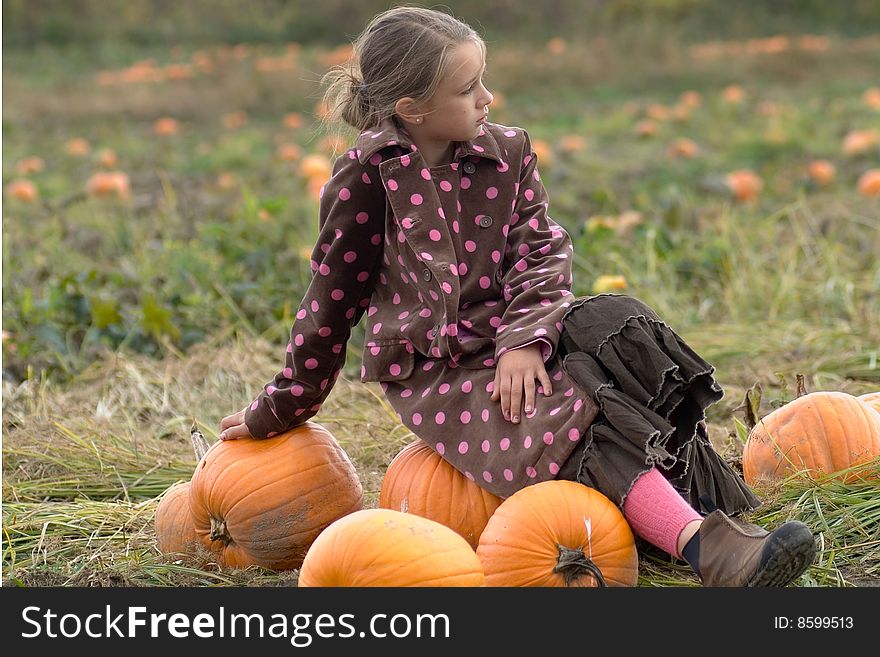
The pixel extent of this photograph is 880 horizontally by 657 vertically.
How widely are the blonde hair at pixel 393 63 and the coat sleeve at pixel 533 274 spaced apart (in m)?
0.34

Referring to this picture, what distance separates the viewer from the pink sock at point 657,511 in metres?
2.31

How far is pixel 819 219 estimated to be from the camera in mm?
5934

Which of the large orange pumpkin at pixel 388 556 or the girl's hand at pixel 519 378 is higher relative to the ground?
the girl's hand at pixel 519 378

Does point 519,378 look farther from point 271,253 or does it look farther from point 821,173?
point 821,173

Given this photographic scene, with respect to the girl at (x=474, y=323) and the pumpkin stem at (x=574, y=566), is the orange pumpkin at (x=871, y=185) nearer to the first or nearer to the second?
the girl at (x=474, y=323)

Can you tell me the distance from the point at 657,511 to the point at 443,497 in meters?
0.52

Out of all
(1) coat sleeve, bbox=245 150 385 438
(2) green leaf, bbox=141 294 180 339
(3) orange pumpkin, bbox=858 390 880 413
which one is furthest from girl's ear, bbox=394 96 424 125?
(2) green leaf, bbox=141 294 180 339

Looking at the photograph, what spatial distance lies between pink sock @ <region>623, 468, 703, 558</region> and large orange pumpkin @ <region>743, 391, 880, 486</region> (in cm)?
55

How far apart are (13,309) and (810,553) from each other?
3.59 meters

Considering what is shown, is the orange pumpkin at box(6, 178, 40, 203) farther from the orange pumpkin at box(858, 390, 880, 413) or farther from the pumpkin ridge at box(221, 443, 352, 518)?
the orange pumpkin at box(858, 390, 880, 413)

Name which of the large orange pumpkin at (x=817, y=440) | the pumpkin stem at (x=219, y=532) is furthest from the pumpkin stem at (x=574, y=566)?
the pumpkin stem at (x=219, y=532)

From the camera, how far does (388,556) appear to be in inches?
85.7

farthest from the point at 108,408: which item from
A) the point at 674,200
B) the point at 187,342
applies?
the point at 674,200
